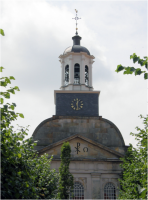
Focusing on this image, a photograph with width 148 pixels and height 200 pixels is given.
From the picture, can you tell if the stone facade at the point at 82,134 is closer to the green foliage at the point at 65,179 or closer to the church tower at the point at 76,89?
the church tower at the point at 76,89

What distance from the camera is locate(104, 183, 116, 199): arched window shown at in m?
32.8

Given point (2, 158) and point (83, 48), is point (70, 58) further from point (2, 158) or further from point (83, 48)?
point (2, 158)

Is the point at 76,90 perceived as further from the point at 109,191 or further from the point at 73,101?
the point at 109,191

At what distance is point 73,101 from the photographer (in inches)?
1463

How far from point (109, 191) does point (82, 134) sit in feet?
18.5

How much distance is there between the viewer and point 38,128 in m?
34.9

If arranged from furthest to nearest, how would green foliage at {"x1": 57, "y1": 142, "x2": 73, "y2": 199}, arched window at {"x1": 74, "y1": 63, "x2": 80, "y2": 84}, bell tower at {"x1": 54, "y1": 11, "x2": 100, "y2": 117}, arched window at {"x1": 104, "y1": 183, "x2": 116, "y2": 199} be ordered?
arched window at {"x1": 74, "y1": 63, "x2": 80, "y2": 84}, bell tower at {"x1": 54, "y1": 11, "x2": 100, "y2": 117}, arched window at {"x1": 104, "y1": 183, "x2": 116, "y2": 199}, green foliage at {"x1": 57, "y1": 142, "x2": 73, "y2": 199}

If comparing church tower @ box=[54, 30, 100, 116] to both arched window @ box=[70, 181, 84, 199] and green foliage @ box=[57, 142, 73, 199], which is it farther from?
green foliage @ box=[57, 142, 73, 199]

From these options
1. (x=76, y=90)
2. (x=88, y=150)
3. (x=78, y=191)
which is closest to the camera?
(x=78, y=191)

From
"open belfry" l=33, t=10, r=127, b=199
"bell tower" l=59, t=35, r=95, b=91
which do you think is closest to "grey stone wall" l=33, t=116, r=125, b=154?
"open belfry" l=33, t=10, r=127, b=199

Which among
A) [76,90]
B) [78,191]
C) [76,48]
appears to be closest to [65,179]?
[78,191]

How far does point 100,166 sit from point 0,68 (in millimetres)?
24164

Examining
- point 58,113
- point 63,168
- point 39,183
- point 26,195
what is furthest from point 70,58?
point 26,195

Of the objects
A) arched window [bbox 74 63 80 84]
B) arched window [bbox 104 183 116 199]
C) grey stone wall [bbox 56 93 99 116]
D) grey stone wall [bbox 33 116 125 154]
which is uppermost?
arched window [bbox 74 63 80 84]
